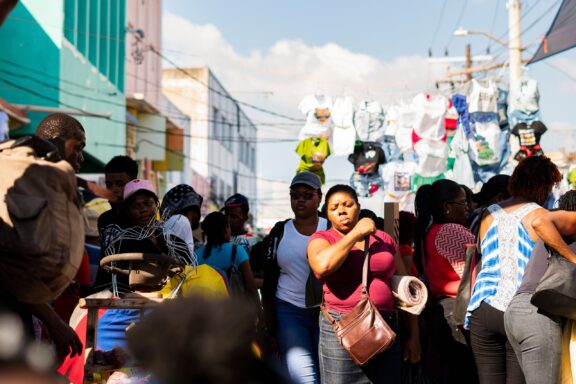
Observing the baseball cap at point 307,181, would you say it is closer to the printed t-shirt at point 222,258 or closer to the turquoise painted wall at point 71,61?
the printed t-shirt at point 222,258

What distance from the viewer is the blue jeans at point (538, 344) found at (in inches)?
177

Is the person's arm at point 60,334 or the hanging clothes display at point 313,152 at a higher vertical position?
the hanging clothes display at point 313,152

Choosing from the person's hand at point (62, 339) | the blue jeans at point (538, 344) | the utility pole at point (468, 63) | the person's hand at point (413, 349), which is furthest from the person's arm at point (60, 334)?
the utility pole at point (468, 63)

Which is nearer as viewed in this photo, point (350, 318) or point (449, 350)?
point (350, 318)

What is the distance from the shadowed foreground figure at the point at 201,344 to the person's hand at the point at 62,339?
1612mm

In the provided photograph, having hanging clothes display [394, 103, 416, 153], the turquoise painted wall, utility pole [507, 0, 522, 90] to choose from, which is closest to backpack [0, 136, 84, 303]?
hanging clothes display [394, 103, 416, 153]

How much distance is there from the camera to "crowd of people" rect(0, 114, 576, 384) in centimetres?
438

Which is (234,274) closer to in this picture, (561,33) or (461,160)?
(561,33)

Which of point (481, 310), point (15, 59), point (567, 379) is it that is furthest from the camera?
point (15, 59)

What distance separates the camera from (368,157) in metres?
14.1

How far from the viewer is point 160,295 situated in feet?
14.0

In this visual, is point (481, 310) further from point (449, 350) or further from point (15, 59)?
point (15, 59)

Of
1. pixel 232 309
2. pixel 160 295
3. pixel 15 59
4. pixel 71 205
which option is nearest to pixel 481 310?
pixel 160 295

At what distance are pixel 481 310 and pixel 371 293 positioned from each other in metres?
0.71
